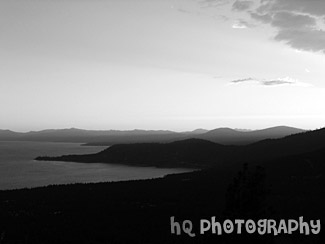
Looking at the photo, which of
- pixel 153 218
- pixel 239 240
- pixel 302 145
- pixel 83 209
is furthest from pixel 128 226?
pixel 302 145

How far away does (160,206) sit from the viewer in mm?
79812

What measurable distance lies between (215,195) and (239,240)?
63631 mm

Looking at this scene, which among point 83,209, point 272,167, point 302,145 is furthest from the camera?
point 302,145

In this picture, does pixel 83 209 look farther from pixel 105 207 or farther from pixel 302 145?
pixel 302 145

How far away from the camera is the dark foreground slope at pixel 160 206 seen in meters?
28.8

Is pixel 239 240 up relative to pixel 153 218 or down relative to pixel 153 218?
up

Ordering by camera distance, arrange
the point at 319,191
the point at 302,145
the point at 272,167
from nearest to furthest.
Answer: the point at 319,191, the point at 272,167, the point at 302,145

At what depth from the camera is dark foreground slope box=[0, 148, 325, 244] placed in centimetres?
2877

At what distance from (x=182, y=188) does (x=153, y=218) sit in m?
36.2

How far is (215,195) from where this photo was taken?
90.1m

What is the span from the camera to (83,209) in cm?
7756

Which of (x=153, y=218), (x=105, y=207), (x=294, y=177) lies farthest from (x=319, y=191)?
(x=105, y=207)

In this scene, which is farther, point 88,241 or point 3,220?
point 3,220

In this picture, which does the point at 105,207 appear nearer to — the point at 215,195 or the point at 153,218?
the point at 153,218
